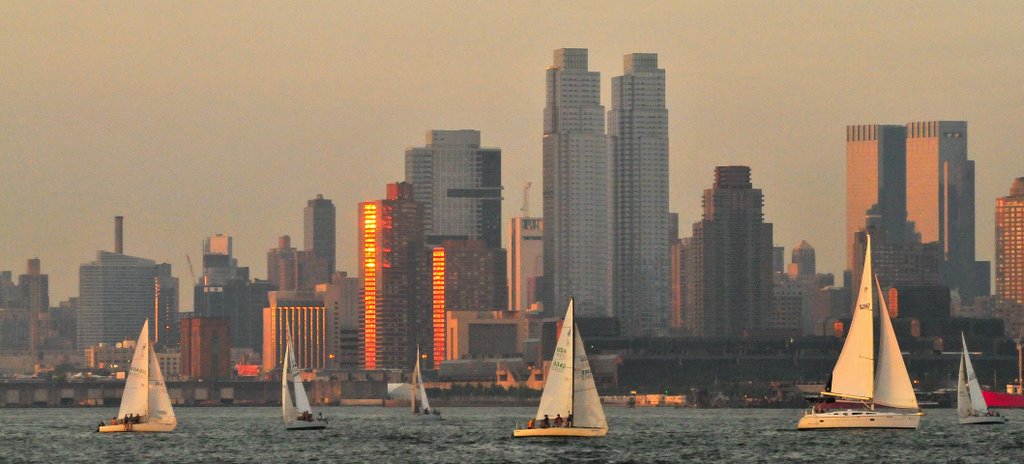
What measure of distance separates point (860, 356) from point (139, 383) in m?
56.9

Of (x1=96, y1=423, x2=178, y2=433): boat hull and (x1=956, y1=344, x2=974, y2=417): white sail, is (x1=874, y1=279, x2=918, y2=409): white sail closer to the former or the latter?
(x1=956, y1=344, x2=974, y2=417): white sail

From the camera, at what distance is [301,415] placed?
618ft

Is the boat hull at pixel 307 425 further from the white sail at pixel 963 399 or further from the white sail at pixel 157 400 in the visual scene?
the white sail at pixel 963 399

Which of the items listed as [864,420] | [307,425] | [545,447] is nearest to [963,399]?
[864,420]

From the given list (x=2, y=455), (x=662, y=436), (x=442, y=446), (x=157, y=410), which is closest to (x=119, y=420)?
(x=157, y=410)

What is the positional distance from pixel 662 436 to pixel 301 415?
34174mm

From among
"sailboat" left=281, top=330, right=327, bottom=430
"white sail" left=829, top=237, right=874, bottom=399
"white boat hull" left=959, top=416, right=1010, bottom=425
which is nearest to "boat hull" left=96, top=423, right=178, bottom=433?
"sailboat" left=281, top=330, right=327, bottom=430

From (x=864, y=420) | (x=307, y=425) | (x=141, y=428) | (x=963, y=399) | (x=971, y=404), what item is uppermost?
(x=864, y=420)

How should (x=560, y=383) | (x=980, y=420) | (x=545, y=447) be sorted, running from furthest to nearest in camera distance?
(x=980, y=420) < (x=545, y=447) < (x=560, y=383)

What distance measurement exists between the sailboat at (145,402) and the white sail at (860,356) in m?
54.3

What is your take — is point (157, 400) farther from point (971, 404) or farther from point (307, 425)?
point (971, 404)

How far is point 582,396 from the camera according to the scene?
135m

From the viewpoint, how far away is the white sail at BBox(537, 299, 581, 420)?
438 feet

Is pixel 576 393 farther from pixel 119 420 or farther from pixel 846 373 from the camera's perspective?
pixel 119 420
